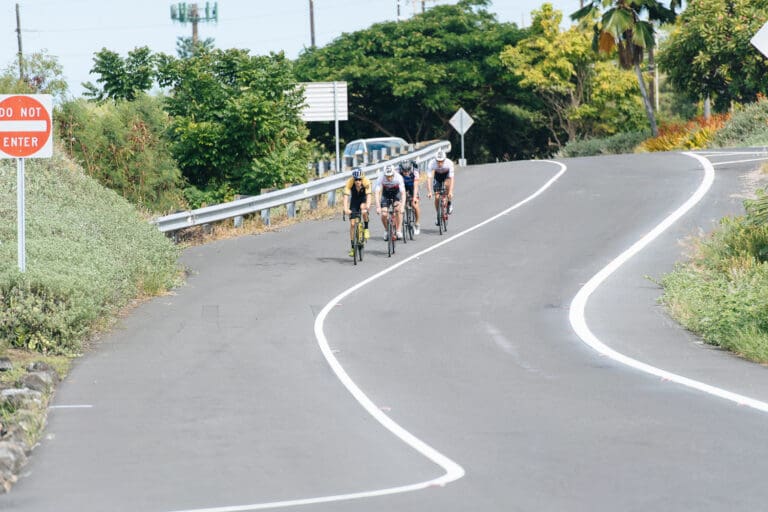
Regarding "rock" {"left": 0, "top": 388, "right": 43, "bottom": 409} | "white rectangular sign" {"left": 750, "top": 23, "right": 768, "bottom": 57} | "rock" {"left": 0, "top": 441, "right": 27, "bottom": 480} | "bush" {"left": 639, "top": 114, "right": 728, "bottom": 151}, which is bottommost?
"rock" {"left": 0, "top": 388, "right": 43, "bottom": 409}

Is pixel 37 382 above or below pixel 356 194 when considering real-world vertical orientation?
below

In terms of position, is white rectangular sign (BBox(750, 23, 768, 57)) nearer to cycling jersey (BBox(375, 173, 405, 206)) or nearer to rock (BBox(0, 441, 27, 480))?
cycling jersey (BBox(375, 173, 405, 206))

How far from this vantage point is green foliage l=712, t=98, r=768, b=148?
44.7 m

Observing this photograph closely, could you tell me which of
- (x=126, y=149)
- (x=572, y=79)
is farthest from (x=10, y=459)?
(x=572, y=79)

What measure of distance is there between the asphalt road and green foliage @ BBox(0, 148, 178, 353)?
0.57 m

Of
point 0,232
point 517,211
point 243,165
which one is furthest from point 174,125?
point 0,232

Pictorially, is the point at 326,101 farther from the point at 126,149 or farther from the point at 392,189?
the point at 392,189

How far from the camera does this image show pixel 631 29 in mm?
56969

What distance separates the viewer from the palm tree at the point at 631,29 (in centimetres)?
5638

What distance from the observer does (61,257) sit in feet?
54.7

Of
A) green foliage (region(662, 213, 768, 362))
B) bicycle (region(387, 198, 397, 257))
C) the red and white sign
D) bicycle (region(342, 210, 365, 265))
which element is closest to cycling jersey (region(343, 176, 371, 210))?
bicycle (region(342, 210, 365, 265))

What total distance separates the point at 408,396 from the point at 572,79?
5814 centimetres

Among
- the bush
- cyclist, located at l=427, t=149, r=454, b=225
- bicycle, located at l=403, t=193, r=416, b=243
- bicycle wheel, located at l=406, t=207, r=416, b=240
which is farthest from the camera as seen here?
the bush

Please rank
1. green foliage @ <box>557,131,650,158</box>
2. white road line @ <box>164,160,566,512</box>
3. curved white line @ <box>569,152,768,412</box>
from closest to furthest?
white road line @ <box>164,160,566,512</box> → curved white line @ <box>569,152,768,412</box> → green foliage @ <box>557,131,650,158</box>
